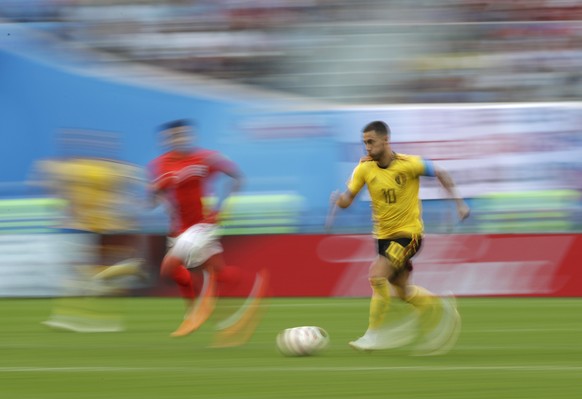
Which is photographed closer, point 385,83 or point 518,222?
point 518,222

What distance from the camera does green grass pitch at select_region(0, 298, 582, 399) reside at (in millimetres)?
6781

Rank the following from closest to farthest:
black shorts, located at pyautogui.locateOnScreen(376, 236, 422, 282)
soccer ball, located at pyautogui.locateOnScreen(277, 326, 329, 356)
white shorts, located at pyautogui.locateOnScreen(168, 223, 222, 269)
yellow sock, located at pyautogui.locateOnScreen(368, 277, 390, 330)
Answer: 1. soccer ball, located at pyautogui.locateOnScreen(277, 326, 329, 356)
2. yellow sock, located at pyautogui.locateOnScreen(368, 277, 390, 330)
3. black shorts, located at pyautogui.locateOnScreen(376, 236, 422, 282)
4. white shorts, located at pyautogui.locateOnScreen(168, 223, 222, 269)

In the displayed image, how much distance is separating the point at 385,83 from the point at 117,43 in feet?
13.4

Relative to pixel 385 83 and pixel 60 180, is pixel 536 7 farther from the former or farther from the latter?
pixel 60 180

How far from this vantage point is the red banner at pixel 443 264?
14.6 metres

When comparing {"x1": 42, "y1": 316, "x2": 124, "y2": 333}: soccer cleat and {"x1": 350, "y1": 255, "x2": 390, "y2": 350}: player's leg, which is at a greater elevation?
{"x1": 350, "y1": 255, "x2": 390, "y2": 350}: player's leg

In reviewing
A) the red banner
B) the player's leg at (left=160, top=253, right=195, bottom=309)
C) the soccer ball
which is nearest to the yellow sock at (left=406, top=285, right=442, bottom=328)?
the soccer ball

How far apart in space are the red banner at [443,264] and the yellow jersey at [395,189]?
596 centimetres

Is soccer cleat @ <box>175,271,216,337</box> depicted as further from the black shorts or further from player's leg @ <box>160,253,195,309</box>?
the black shorts

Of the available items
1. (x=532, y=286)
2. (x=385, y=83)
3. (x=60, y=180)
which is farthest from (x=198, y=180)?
(x=385, y=83)

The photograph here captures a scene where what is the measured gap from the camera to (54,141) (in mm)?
16172

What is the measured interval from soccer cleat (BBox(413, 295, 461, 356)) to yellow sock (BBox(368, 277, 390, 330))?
44 cm

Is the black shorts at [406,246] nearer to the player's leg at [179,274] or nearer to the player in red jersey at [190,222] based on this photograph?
the player in red jersey at [190,222]

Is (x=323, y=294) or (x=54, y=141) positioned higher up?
(x=54, y=141)
